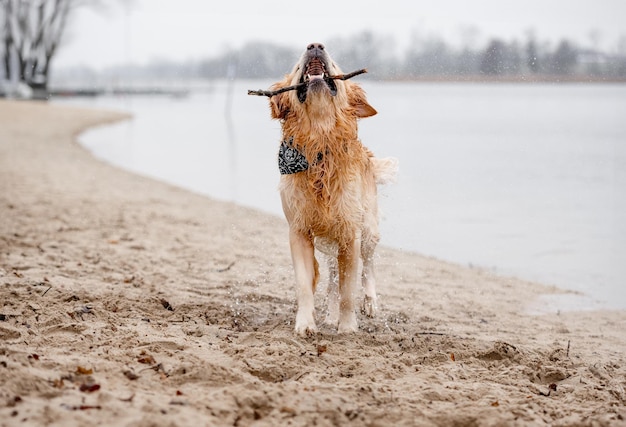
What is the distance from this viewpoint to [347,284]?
5.01 meters

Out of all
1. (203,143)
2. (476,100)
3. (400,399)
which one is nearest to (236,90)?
(476,100)

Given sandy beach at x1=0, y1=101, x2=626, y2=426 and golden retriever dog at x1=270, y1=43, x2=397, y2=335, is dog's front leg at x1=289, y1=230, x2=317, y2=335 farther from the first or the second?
sandy beach at x1=0, y1=101, x2=626, y2=426

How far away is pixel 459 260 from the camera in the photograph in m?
9.01

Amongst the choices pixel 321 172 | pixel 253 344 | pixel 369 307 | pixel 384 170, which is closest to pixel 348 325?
pixel 369 307

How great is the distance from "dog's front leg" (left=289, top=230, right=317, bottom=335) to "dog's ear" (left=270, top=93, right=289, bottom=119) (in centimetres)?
77

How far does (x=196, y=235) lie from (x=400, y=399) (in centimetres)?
570

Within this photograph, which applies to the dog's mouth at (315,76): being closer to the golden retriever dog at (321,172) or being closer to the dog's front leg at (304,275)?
the golden retriever dog at (321,172)

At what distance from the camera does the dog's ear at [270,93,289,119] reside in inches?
185

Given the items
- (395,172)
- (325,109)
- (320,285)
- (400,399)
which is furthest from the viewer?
(320,285)

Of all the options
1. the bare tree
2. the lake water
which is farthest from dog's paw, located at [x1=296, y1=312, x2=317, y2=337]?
the bare tree

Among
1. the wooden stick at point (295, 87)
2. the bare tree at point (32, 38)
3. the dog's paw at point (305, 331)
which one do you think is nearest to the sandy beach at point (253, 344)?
the dog's paw at point (305, 331)

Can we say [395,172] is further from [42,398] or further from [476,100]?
[476,100]

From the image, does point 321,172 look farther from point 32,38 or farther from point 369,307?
point 32,38

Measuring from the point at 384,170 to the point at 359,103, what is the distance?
1163 millimetres
